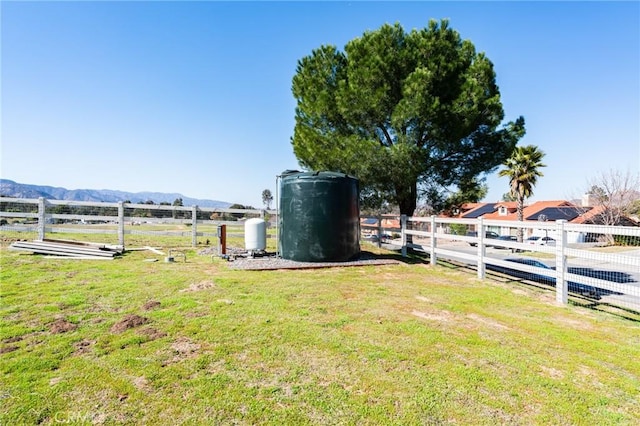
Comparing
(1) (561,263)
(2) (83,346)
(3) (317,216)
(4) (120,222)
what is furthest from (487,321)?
(4) (120,222)

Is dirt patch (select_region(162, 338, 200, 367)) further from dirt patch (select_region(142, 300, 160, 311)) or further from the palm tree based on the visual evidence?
the palm tree

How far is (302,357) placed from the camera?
287 cm

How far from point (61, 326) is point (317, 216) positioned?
5532 millimetres

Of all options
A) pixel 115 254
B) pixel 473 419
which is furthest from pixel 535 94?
pixel 115 254

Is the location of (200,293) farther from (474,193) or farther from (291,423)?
(474,193)

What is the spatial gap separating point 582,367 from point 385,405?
78.9 inches

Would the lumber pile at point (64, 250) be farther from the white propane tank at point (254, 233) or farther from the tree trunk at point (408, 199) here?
the tree trunk at point (408, 199)

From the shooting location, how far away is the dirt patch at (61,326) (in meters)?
3.29

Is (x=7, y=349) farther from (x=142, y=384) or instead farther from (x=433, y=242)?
(x=433, y=242)

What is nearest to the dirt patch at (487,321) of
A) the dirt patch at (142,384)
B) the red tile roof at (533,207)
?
the dirt patch at (142,384)

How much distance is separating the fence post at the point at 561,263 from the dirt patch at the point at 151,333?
5.85 metres

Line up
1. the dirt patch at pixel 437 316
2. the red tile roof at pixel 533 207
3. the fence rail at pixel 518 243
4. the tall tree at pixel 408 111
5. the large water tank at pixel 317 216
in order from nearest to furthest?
the dirt patch at pixel 437 316, the fence rail at pixel 518 243, the large water tank at pixel 317 216, the tall tree at pixel 408 111, the red tile roof at pixel 533 207

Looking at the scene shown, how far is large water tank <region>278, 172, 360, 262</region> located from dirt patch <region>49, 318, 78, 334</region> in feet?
17.2

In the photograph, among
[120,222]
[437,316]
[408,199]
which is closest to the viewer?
[437,316]
